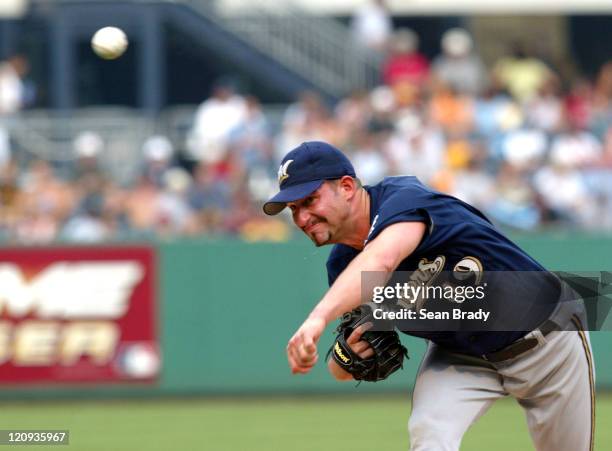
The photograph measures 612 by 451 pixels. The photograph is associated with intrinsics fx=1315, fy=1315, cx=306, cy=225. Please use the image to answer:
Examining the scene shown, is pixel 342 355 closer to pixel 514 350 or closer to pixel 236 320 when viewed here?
pixel 514 350

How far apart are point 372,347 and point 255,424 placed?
5.94 metres

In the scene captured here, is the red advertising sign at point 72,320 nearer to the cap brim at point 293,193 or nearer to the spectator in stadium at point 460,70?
the spectator in stadium at point 460,70

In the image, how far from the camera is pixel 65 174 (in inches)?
681

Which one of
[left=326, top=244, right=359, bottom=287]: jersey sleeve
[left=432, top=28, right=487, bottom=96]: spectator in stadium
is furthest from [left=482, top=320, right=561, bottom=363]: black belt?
[left=432, top=28, right=487, bottom=96]: spectator in stadium

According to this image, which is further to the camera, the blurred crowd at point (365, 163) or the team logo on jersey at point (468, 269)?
the blurred crowd at point (365, 163)

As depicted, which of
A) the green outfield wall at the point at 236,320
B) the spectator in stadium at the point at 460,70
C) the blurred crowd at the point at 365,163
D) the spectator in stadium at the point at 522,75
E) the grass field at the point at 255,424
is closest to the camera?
the grass field at the point at 255,424

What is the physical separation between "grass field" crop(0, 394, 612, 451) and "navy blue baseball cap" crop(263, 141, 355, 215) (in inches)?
177

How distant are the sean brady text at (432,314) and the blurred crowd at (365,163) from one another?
8461 millimetres

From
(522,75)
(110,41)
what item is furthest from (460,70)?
(110,41)

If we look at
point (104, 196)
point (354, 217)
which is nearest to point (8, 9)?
point (104, 196)

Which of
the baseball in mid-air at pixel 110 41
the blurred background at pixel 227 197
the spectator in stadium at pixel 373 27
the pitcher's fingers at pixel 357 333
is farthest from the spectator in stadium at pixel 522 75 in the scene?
the pitcher's fingers at pixel 357 333

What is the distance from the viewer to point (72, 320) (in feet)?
47.0

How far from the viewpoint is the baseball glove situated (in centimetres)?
646

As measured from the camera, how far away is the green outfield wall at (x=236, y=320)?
1443 centimetres
